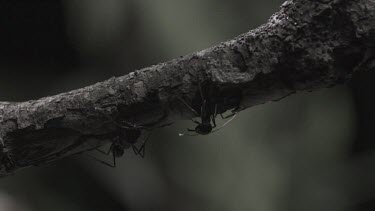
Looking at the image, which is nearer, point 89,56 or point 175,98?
point 175,98

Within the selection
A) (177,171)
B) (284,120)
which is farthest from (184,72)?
(284,120)

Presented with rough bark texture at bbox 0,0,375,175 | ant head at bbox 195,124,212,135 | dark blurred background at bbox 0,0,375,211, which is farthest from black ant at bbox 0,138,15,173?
dark blurred background at bbox 0,0,375,211

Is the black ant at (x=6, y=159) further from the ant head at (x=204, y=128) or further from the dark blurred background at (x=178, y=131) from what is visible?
the dark blurred background at (x=178, y=131)

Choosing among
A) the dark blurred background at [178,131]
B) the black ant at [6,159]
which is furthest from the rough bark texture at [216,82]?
the dark blurred background at [178,131]

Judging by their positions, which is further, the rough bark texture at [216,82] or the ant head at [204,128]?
the ant head at [204,128]

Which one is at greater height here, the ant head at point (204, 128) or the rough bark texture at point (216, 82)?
the rough bark texture at point (216, 82)

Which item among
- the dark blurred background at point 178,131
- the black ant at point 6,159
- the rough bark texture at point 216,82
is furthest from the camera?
the dark blurred background at point 178,131

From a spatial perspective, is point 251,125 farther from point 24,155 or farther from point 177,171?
point 24,155

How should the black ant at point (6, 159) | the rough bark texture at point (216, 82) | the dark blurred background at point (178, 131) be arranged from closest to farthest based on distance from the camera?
the rough bark texture at point (216, 82) → the black ant at point (6, 159) → the dark blurred background at point (178, 131)
